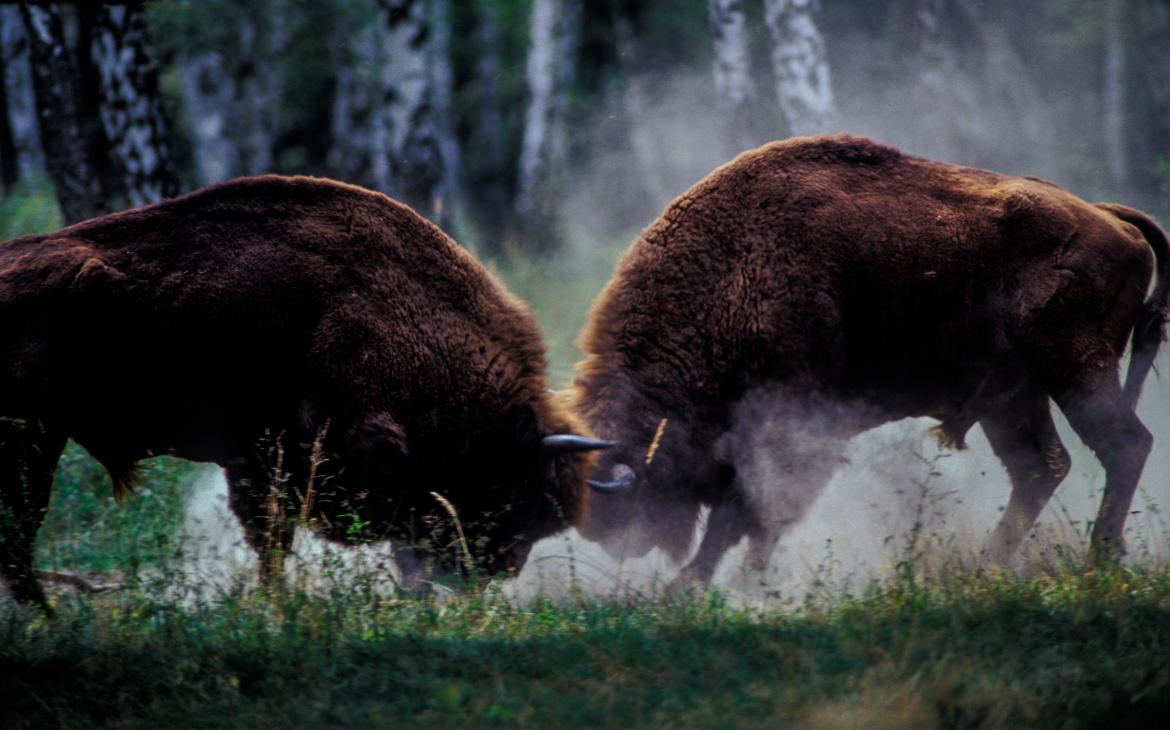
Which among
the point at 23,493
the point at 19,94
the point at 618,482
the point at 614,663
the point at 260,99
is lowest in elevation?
the point at 614,663

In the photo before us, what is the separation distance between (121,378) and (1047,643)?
4053 mm

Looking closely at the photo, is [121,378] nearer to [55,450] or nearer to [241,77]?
[55,450]

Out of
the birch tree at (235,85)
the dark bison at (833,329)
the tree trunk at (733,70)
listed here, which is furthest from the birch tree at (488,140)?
the dark bison at (833,329)

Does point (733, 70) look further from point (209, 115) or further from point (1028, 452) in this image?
point (209, 115)

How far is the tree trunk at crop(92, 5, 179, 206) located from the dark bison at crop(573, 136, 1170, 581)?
484 cm

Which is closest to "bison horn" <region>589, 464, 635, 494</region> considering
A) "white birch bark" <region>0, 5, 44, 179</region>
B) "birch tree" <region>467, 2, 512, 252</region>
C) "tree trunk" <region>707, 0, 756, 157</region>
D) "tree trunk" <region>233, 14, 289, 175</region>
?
"tree trunk" <region>707, 0, 756, 157</region>

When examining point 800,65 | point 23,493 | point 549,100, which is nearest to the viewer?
point 23,493

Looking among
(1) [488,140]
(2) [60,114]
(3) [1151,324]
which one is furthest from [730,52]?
(1) [488,140]

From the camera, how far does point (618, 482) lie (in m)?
5.95

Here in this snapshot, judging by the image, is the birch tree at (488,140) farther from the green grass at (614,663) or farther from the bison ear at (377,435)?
the green grass at (614,663)

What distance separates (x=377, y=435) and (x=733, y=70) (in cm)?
862

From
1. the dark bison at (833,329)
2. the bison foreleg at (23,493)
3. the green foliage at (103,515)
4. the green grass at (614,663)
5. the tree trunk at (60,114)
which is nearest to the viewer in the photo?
the green grass at (614,663)

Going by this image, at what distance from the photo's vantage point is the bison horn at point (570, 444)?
5863mm

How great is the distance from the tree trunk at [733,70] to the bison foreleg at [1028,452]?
23.5 ft
